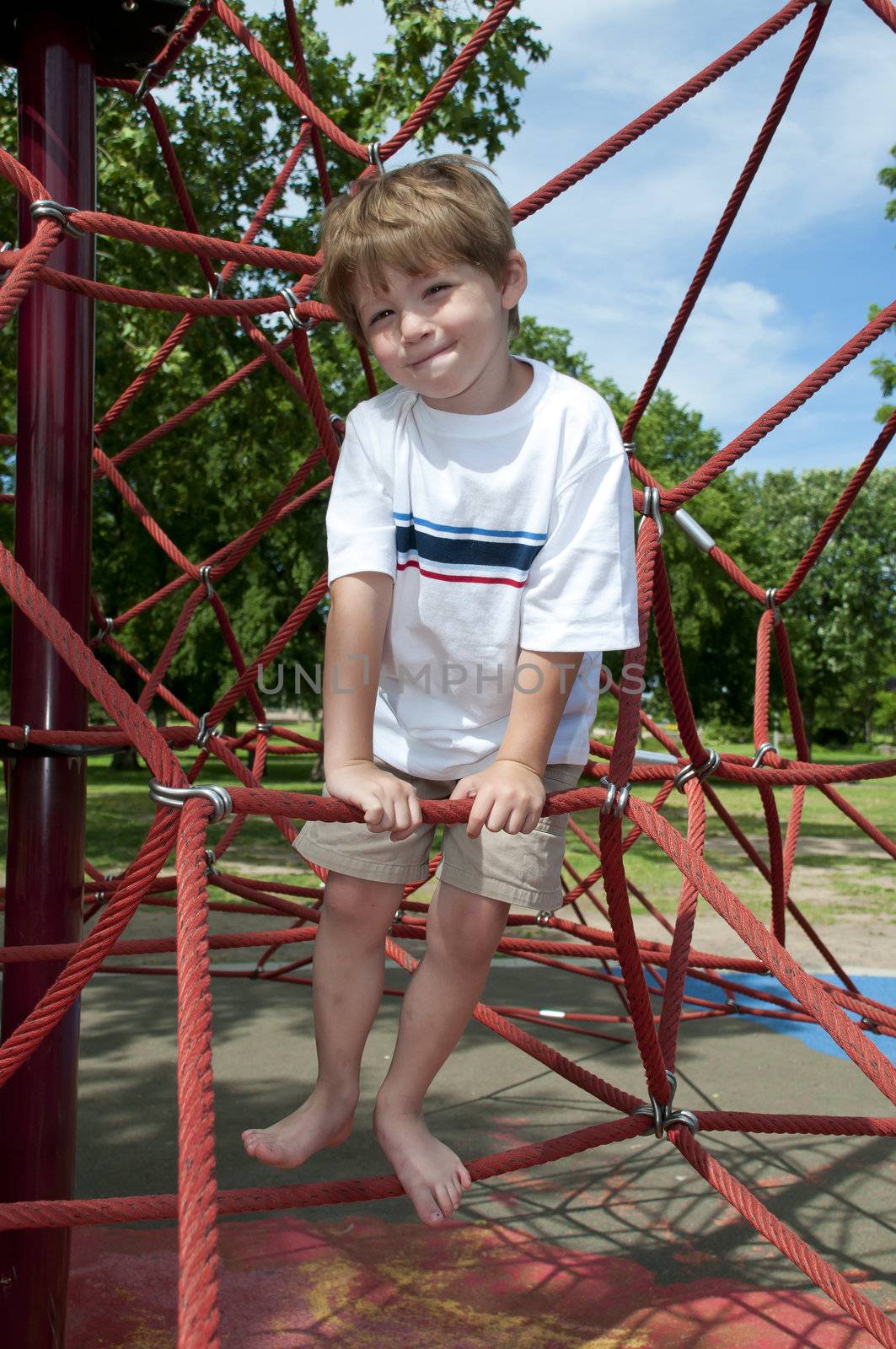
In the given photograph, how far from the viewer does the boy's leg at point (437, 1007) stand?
4.48 feet

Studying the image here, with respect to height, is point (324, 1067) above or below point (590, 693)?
below

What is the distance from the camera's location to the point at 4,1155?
163 centimetres

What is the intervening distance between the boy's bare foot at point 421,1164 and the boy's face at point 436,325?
82cm

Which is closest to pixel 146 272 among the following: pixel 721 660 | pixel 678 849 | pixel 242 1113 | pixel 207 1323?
pixel 242 1113

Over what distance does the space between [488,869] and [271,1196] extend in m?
0.41

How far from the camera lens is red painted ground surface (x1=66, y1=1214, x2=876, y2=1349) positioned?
6.02ft

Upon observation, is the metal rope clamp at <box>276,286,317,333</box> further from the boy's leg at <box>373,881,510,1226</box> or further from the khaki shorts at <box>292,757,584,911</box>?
the boy's leg at <box>373,881,510,1226</box>

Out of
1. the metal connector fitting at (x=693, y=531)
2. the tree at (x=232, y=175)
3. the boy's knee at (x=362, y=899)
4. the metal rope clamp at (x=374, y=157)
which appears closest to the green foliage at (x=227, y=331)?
the tree at (x=232, y=175)

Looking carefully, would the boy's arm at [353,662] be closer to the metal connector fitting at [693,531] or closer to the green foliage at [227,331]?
the metal connector fitting at [693,531]

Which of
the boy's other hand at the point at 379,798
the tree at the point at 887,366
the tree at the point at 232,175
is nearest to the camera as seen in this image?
the boy's other hand at the point at 379,798

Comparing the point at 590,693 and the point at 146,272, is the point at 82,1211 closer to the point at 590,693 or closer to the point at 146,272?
the point at 590,693

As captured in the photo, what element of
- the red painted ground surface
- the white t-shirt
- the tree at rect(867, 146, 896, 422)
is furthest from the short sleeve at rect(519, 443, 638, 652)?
the tree at rect(867, 146, 896, 422)

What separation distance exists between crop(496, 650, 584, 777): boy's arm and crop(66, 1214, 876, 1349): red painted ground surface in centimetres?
104

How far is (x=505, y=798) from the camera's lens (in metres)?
1.22
